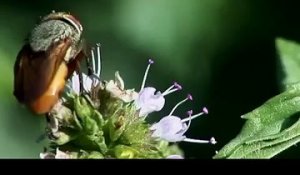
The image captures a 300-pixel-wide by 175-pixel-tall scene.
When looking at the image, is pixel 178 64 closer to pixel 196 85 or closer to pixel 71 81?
pixel 196 85

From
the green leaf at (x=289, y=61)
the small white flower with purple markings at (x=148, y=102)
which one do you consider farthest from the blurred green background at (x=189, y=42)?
the small white flower with purple markings at (x=148, y=102)

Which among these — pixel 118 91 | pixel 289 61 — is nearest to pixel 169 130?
pixel 118 91

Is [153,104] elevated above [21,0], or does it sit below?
below

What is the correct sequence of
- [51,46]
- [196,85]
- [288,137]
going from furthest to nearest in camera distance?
1. [196,85]
2. [51,46]
3. [288,137]

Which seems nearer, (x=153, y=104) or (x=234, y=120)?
(x=153, y=104)

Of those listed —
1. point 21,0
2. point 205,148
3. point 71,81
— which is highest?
point 21,0

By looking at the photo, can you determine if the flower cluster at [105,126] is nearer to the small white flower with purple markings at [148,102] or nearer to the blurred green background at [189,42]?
the small white flower with purple markings at [148,102]
